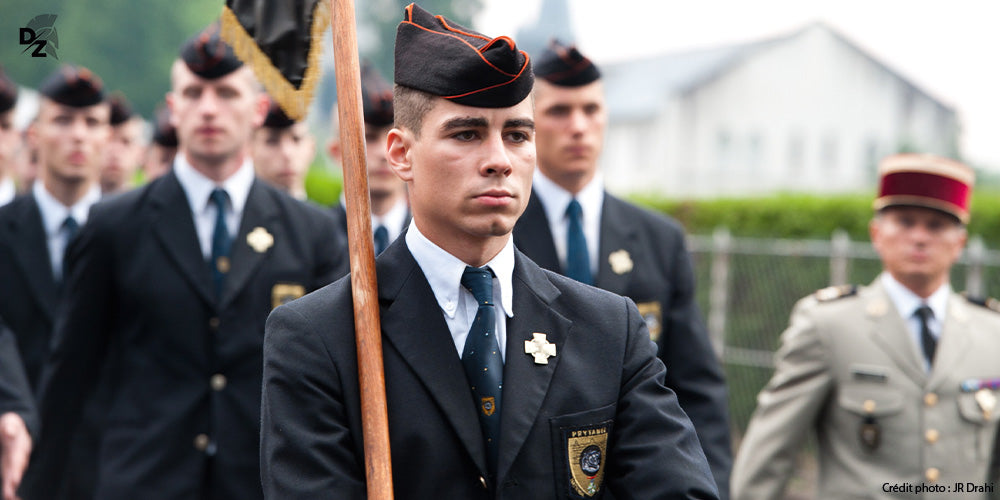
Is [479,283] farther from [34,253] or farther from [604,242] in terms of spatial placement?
[34,253]

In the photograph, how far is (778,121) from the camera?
40.7 meters

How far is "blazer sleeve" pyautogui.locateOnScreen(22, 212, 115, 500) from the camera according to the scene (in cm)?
476

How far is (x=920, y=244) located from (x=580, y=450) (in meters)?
3.26

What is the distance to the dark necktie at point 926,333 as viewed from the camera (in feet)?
17.5

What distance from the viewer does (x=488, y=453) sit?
2607mm

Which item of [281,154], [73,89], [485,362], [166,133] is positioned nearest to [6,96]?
[166,133]

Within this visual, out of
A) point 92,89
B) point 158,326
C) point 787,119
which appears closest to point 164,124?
point 92,89

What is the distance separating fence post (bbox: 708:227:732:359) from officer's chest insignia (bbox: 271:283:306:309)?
701 cm

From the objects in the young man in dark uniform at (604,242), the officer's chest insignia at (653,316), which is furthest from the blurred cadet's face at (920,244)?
the officer's chest insignia at (653,316)

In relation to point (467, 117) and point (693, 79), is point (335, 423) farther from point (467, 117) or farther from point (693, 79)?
point (693, 79)

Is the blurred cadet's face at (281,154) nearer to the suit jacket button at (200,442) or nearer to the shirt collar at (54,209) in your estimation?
the shirt collar at (54,209)

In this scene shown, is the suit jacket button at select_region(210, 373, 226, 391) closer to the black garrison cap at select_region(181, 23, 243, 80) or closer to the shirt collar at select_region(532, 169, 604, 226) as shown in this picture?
the black garrison cap at select_region(181, 23, 243, 80)

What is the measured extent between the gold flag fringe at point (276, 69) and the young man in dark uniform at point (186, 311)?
1514 mm

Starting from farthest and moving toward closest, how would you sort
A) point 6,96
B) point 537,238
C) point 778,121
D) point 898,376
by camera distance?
point 778,121
point 6,96
point 898,376
point 537,238
